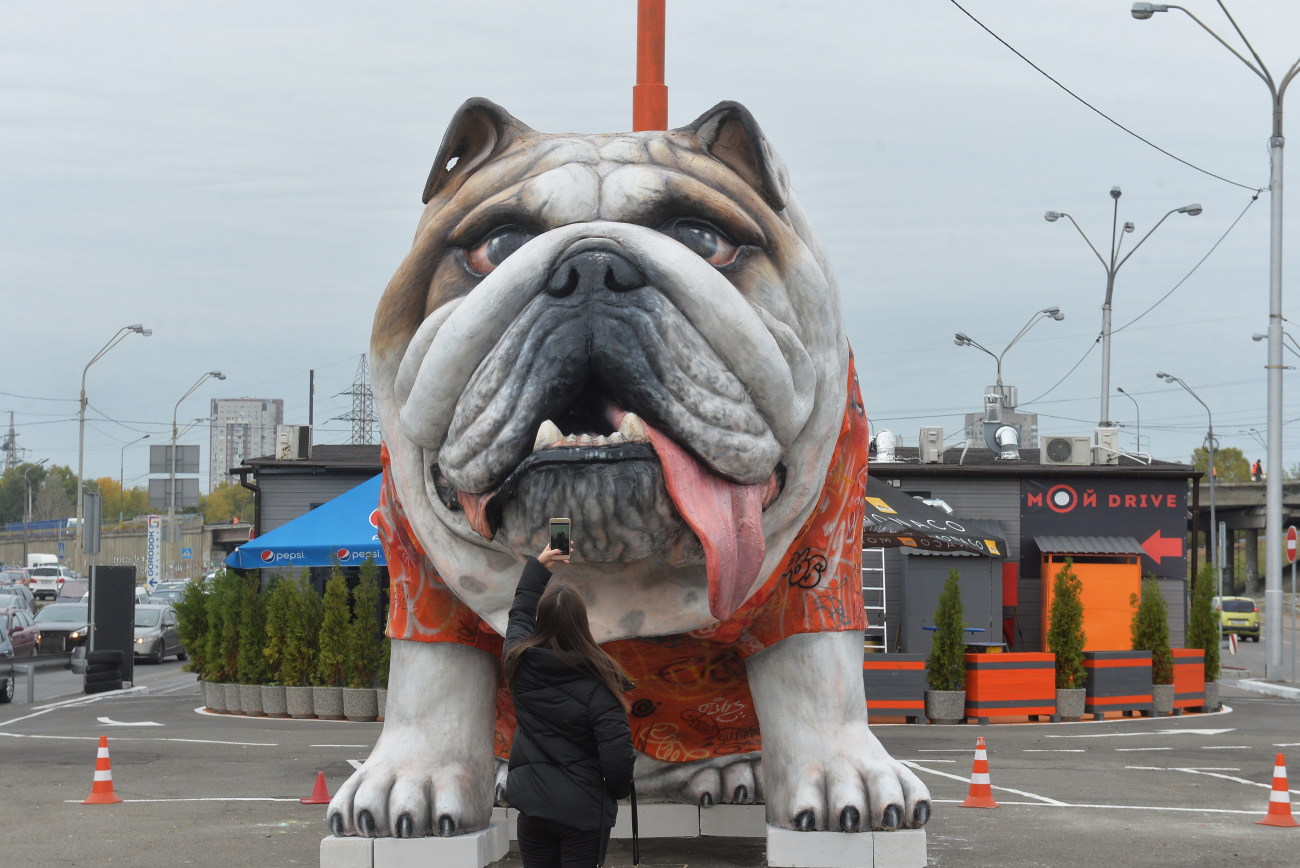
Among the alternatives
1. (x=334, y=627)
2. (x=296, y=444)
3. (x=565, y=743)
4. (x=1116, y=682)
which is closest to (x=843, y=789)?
(x=565, y=743)

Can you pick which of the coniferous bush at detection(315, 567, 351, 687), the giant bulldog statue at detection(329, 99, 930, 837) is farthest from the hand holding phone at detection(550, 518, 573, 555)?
the coniferous bush at detection(315, 567, 351, 687)

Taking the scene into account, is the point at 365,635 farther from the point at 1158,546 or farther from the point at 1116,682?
the point at 1158,546

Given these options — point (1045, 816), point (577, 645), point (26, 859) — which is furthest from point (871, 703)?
point (577, 645)

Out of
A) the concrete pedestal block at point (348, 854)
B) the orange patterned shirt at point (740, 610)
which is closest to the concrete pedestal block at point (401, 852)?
the concrete pedestal block at point (348, 854)

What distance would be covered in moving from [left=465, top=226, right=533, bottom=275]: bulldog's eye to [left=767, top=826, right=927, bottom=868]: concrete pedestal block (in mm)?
2133

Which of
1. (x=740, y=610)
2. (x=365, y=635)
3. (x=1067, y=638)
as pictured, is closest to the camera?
(x=740, y=610)

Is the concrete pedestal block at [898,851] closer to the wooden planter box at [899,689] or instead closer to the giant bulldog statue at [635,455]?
the giant bulldog statue at [635,455]

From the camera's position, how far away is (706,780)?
224 inches

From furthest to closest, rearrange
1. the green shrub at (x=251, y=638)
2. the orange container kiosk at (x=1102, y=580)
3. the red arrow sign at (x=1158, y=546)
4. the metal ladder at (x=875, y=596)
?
the red arrow sign at (x=1158, y=546) < the orange container kiosk at (x=1102, y=580) < the metal ladder at (x=875, y=596) < the green shrub at (x=251, y=638)

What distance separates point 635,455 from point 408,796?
1.67 metres

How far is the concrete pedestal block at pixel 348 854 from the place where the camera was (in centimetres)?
472

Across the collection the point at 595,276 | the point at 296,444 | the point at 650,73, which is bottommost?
the point at 595,276

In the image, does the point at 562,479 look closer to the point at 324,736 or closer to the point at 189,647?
the point at 324,736

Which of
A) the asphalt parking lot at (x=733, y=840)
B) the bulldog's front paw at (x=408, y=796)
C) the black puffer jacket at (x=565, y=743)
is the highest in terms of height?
the black puffer jacket at (x=565, y=743)
